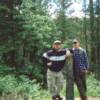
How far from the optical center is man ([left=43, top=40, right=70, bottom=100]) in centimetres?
1168

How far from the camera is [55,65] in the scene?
11789 millimetres

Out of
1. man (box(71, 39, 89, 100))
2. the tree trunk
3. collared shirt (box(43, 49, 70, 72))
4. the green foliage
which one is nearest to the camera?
the tree trunk

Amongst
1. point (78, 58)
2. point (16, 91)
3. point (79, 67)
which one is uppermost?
point (78, 58)

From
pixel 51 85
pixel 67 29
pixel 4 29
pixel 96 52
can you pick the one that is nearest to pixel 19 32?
pixel 4 29

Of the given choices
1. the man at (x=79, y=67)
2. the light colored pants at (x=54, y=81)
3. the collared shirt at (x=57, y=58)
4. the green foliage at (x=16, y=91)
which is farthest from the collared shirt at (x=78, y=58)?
the green foliage at (x=16, y=91)

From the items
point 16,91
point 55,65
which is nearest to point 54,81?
point 55,65

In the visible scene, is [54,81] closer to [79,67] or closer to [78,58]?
[79,67]

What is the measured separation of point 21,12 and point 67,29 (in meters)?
20.6

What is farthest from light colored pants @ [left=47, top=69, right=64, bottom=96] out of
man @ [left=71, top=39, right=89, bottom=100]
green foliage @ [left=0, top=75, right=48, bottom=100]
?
green foliage @ [left=0, top=75, right=48, bottom=100]

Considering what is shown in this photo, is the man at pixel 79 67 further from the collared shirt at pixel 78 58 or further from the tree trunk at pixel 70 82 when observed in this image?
the tree trunk at pixel 70 82

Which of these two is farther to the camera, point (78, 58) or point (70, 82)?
point (78, 58)

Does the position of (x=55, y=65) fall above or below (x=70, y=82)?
above

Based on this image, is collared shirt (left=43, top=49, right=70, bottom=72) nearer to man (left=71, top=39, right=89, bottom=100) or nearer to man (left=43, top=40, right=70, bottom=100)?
man (left=43, top=40, right=70, bottom=100)

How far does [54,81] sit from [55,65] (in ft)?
1.77
